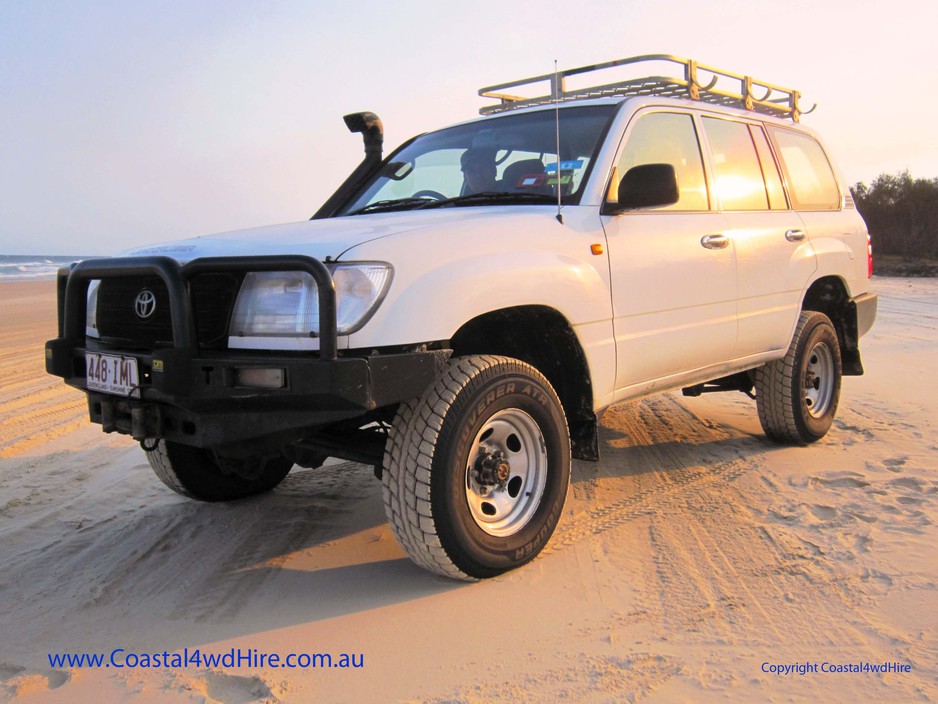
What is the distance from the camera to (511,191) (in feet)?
11.8

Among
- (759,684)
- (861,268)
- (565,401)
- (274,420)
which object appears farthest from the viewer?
(861,268)

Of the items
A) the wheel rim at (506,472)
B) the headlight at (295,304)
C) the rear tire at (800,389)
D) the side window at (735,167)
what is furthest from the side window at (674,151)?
the headlight at (295,304)

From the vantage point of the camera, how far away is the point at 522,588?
2951mm

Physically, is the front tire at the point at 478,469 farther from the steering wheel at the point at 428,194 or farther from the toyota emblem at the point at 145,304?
the steering wheel at the point at 428,194

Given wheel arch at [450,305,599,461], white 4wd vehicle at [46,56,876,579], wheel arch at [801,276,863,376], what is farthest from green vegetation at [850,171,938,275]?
wheel arch at [450,305,599,461]

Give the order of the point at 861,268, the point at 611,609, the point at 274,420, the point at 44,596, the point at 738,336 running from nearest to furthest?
the point at 274,420 < the point at 611,609 < the point at 44,596 < the point at 738,336 < the point at 861,268

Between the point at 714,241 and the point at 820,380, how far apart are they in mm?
1837

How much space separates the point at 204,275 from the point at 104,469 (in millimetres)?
2629

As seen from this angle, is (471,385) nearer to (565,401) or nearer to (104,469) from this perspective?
(565,401)

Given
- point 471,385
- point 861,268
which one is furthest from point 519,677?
point 861,268

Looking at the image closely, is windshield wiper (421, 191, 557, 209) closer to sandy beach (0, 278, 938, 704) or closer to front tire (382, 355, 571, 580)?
front tire (382, 355, 571, 580)

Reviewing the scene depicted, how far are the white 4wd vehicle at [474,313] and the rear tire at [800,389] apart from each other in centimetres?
2

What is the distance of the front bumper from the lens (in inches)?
97.0

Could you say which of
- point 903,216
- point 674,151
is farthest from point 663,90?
point 903,216
